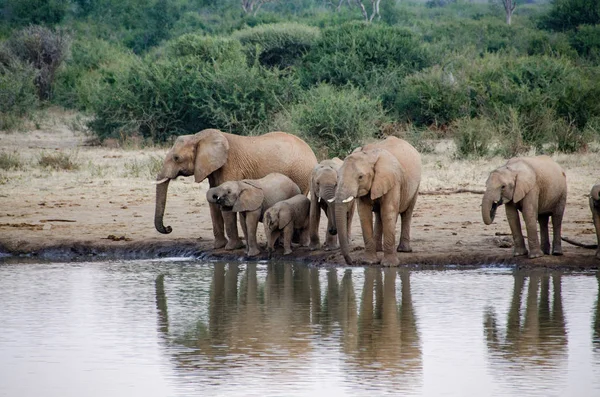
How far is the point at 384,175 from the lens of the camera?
33.2ft

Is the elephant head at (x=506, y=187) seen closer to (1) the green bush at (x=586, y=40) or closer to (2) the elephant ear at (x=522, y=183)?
(2) the elephant ear at (x=522, y=183)

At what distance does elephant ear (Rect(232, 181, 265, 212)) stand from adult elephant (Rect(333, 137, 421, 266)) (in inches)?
42.3

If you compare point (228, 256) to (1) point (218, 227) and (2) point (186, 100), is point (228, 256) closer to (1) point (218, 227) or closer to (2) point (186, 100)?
(1) point (218, 227)

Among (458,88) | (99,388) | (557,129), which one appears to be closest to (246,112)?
(458,88)

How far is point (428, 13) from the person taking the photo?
62.9 m

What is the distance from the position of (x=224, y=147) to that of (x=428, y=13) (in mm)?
52901

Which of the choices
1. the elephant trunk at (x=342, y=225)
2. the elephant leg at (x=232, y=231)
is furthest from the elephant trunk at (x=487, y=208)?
the elephant leg at (x=232, y=231)

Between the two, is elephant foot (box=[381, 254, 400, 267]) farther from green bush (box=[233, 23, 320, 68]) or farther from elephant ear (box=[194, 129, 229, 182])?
green bush (box=[233, 23, 320, 68])

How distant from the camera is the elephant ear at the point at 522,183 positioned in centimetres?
1011

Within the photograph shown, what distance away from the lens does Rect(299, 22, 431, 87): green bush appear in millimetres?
24219

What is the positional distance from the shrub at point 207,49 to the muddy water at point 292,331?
43.8ft

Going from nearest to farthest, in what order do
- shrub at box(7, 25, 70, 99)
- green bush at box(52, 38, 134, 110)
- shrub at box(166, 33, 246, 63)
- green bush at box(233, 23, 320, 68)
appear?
shrub at box(166, 33, 246, 63) < green bush at box(52, 38, 134, 110) < green bush at box(233, 23, 320, 68) < shrub at box(7, 25, 70, 99)

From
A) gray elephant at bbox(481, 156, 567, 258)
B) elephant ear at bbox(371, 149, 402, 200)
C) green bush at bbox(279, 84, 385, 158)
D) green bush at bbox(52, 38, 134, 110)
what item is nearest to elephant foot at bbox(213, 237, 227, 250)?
elephant ear at bbox(371, 149, 402, 200)

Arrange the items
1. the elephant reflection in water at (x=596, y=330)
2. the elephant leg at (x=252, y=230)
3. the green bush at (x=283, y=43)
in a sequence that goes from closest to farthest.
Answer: the elephant reflection in water at (x=596, y=330)
the elephant leg at (x=252, y=230)
the green bush at (x=283, y=43)
